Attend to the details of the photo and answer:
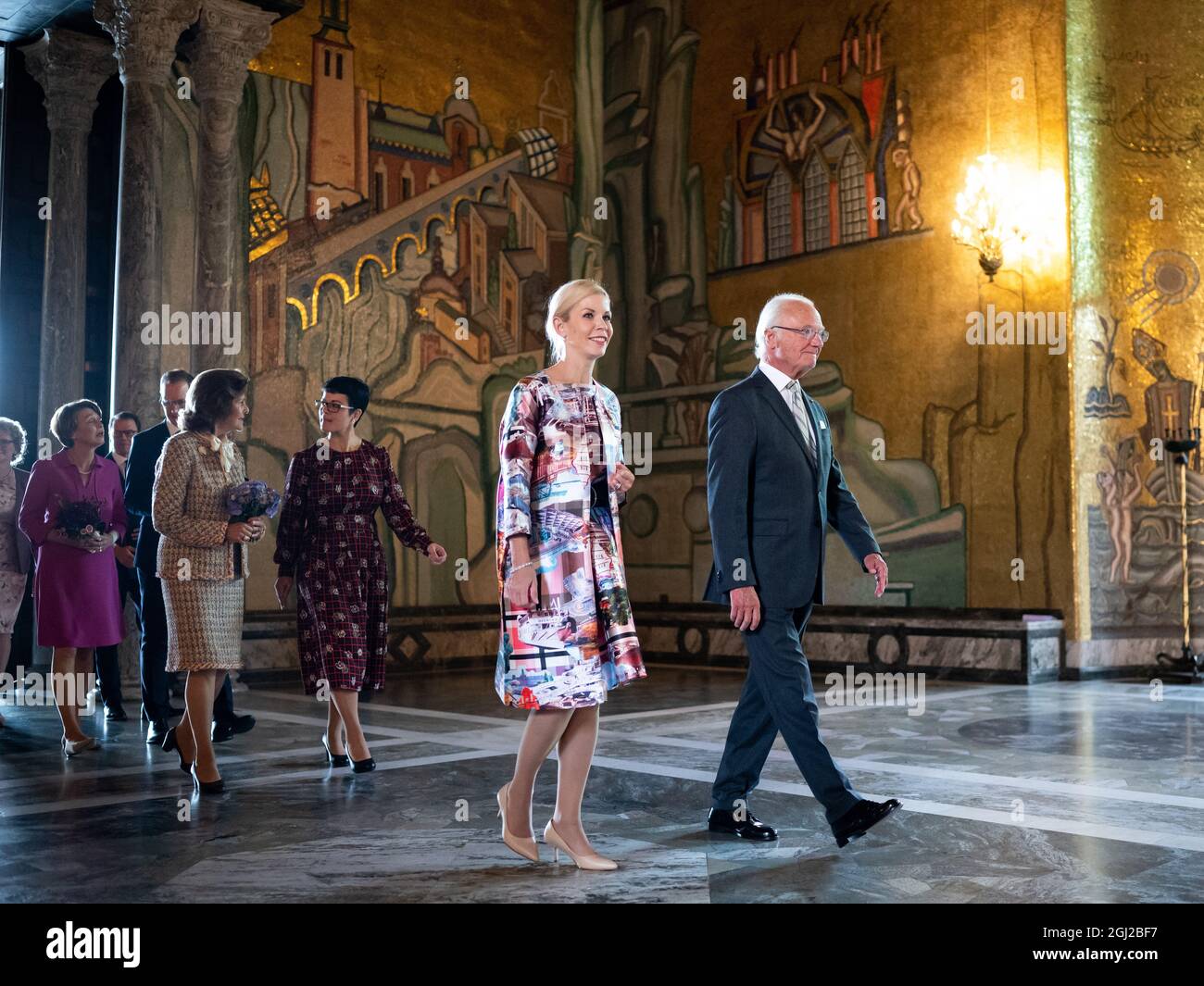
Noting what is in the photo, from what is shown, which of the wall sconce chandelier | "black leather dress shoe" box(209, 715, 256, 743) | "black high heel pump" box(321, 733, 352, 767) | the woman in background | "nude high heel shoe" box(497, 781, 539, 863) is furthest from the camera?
the wall sconce chandelier

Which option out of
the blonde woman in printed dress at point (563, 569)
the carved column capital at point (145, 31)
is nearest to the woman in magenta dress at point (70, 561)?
the blonde woman in printed dress at point (563, 569)

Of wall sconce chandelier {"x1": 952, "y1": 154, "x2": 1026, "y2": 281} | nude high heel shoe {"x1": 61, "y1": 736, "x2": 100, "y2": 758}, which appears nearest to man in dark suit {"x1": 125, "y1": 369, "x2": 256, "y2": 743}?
nude high heel shoe {"x1": 61, "y1": 736, "x2": 100, "y2": 758}

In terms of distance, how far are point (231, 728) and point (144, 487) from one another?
142cm

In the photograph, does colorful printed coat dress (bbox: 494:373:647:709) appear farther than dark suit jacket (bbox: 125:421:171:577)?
No

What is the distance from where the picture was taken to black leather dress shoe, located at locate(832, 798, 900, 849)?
4.05 m

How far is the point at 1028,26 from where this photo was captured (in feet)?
35.7

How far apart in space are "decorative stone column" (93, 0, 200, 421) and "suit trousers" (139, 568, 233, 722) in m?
2.88

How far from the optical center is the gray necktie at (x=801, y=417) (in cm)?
442

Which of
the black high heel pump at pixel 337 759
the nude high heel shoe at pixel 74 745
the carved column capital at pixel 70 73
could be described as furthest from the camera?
the carved column capital at pixel 70 73

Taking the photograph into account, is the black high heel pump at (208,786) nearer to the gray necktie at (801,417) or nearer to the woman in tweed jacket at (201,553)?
the woman in tweed jacket at (201,553)

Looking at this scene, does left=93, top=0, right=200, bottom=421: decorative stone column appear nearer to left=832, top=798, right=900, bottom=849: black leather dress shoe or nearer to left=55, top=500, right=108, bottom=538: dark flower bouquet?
left=55, top=500, right=108, bottom=538: dark flower bouquet

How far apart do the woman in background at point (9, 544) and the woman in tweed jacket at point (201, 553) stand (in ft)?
8.18
